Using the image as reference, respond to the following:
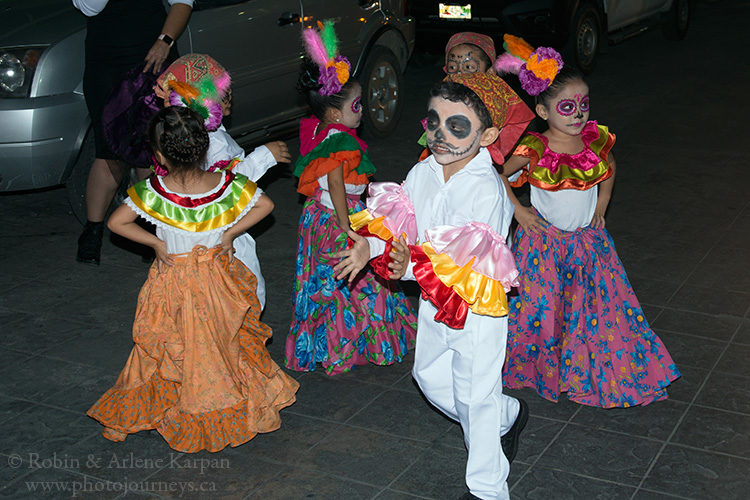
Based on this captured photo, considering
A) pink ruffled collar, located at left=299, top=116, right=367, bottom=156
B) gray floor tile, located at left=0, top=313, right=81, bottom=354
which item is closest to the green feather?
pink ruffled collar, located at left=299, top=116, right=367, bottom=156

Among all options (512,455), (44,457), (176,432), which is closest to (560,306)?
(512,455)

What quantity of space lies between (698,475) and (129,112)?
4.16m

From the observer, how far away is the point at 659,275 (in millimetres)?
6129

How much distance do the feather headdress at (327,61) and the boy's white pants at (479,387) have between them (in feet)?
4.97

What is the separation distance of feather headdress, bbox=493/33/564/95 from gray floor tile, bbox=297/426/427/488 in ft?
6.12

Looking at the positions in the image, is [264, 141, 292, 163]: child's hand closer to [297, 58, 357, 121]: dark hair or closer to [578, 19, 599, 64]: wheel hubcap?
[297, 58, 357, 121]: dark hair

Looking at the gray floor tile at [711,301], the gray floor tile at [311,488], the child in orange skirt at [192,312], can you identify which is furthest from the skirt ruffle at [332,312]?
the gray floor tile at [711,301]

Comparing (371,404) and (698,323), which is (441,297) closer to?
(371,404)

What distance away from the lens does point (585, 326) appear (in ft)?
15.5

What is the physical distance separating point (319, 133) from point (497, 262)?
5.85ft

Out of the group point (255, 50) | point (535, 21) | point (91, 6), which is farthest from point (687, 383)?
point (535, 21)

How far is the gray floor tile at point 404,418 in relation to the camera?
448 centimetres

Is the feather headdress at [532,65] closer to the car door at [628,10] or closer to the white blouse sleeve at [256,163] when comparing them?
the white blouse sleeve at [256,163]

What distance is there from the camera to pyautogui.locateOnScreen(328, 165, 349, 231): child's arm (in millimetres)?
4867
